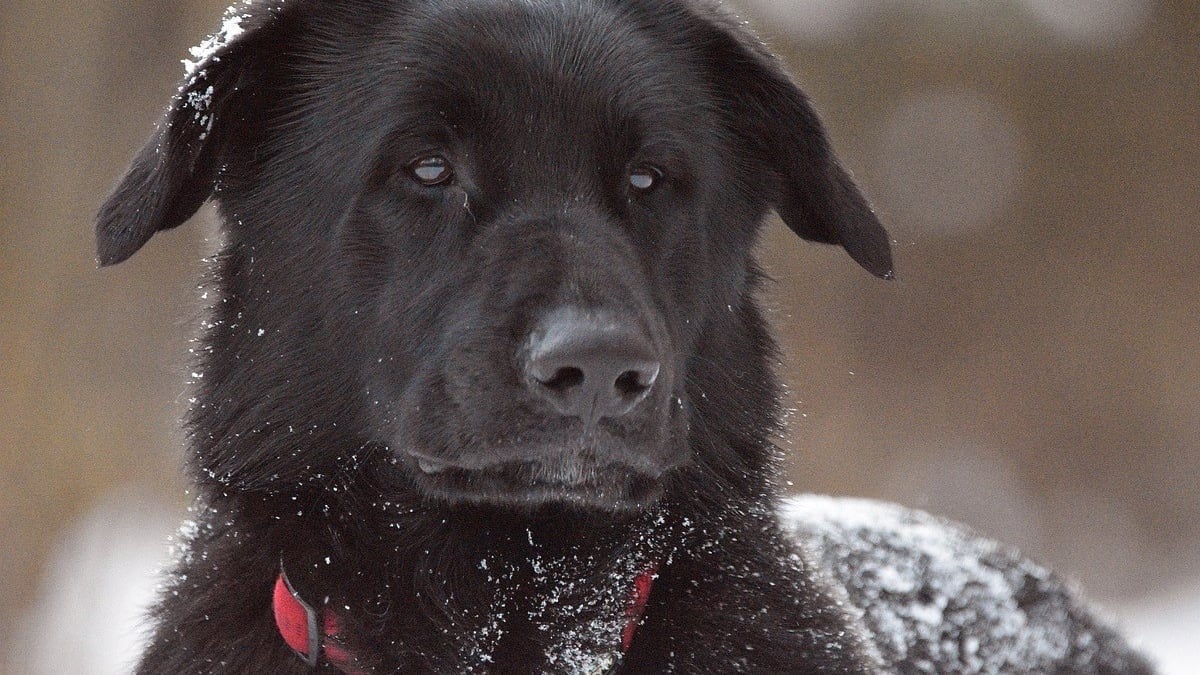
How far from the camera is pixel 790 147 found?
3.26 m

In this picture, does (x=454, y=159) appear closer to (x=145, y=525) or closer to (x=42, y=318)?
(x=42, y=318)

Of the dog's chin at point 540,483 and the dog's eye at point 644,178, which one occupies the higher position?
the dog's eye at point 644,178

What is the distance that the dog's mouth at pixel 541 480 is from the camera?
242 centimetres

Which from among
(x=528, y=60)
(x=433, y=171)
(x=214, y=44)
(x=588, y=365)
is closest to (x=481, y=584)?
(x=588, y=365)

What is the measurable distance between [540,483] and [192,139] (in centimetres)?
116

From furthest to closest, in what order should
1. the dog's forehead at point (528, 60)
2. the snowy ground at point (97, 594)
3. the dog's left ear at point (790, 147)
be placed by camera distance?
the snowy ground at point (97, 594)
the dog's left ear at point (790, 147)
the dog's forehead at point (528, 60)

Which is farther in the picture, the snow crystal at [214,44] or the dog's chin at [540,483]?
the snow crystal at [214,44]

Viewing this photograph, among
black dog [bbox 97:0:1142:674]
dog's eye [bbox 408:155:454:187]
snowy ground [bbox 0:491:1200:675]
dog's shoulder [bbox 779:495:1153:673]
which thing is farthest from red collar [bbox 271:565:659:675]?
snowy ground [bbox 0:491:1200:675]

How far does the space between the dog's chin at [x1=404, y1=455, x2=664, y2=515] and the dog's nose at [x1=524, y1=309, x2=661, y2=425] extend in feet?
0.45

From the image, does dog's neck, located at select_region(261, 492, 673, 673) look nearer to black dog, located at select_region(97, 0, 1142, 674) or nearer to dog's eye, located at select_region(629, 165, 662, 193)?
black dog, located at select_region(97, 0, 1142, 674)

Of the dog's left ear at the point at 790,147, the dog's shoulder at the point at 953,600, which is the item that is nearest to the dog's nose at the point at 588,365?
the dog's left ear at the point at 790,147

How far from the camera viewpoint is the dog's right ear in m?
2.70

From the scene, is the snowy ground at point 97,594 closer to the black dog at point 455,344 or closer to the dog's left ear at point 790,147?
the black dog at point 455,344

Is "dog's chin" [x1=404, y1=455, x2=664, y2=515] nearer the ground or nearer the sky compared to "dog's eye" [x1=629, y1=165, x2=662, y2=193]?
nearer the ground
